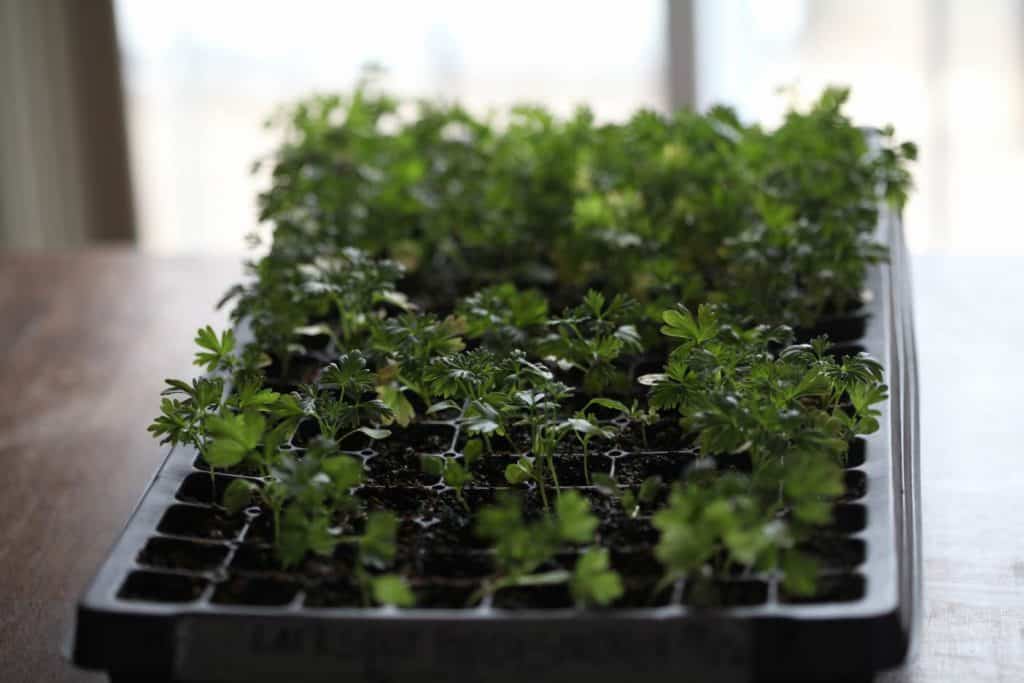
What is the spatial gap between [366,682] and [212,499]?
24cm

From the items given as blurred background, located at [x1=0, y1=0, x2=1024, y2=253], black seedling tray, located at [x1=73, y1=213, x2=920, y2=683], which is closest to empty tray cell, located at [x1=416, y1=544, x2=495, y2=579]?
black seedling tray, located at [x1=73, y1=213, x2=920, y2=683]

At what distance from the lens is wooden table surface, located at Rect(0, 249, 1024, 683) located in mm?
944

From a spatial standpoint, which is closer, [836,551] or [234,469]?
[836,551]

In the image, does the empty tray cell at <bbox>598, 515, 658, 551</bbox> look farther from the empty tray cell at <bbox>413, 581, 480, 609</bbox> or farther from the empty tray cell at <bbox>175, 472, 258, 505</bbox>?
the empty tray cell at <bbox>175, 472, 258, 505</bbox>

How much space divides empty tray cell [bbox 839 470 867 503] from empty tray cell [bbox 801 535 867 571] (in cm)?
6

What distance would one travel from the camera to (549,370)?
102 centimetres

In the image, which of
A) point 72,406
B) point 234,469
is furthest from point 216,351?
point 72,406

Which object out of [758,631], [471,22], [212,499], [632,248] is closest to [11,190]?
[471,22]

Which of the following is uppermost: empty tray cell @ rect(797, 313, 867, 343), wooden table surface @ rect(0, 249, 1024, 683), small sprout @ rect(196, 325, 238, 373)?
small sprout @ rect(196, 325, 238, 373)

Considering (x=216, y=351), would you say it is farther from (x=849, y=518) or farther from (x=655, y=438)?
(x=849, y=518)

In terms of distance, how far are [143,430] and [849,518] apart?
2.74 feet

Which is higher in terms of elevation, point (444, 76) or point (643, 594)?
point (444, 76)

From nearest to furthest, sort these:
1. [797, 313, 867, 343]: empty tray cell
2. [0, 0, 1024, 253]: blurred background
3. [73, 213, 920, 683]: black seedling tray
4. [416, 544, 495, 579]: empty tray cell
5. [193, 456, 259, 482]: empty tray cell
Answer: [73, 213, 920, 683]: black seedling tray
[416, 544, 495, 579]: empty tray cell
[193, 456, 259, 482]: empty tray cell
[797, 313, 867, 343]: empty tray cell
[0, 0, 1024, 253]: blurred background

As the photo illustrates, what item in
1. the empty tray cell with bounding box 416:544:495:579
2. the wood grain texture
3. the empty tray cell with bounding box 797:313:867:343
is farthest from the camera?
the empty tray cell with bounding box 797:313:867:343
